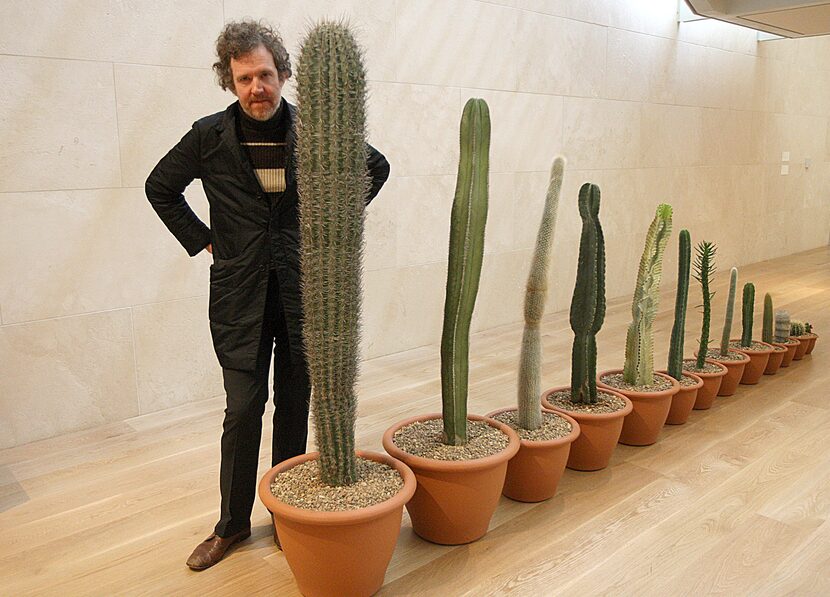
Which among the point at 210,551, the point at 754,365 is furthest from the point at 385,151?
the point at 210,551

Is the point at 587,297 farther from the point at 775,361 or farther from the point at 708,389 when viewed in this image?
the point at 775,361

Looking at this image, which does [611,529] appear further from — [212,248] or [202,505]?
[212,248]

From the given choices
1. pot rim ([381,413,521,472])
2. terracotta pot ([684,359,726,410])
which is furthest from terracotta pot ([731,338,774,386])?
pot rim ([381,413,521,472])

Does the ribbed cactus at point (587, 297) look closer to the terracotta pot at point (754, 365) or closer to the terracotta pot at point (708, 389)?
the terracotta pot at point (708, 389)

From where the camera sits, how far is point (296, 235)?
6.21 ft

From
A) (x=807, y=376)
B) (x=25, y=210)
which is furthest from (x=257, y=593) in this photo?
(x=807, y=376)

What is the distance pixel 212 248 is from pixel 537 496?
4.03 ft

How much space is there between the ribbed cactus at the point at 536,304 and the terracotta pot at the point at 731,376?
4.17ft

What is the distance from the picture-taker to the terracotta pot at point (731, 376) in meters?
3.10

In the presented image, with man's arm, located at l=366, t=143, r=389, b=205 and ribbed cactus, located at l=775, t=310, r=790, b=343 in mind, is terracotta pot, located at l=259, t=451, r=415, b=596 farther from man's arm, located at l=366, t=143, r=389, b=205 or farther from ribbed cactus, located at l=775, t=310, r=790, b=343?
ribbed cactus, located at l=775, t=310, r=790, b=343

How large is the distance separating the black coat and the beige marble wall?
3.41ft

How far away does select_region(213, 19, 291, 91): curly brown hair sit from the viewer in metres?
1.74

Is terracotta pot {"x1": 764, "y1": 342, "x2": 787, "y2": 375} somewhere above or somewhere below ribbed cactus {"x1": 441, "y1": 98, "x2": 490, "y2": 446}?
below

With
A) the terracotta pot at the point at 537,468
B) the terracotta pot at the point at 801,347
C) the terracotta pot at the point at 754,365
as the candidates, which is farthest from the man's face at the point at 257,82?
the terracotta pot at the point at 801,347
